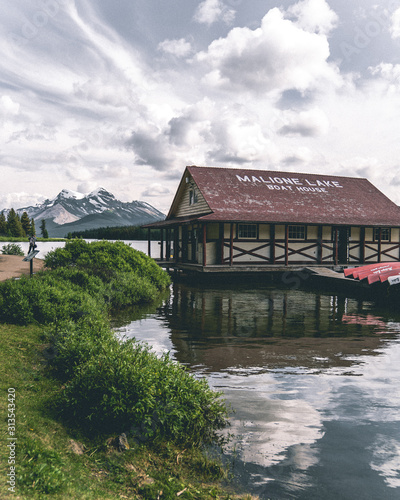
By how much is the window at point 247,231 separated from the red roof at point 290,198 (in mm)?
905

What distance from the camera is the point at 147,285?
1582 centimetres

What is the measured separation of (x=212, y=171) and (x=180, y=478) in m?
25.1

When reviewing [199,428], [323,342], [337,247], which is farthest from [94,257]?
[337,247]

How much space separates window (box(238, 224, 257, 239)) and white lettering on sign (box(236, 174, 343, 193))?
14.4ft

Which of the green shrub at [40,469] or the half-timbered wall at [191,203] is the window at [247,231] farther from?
the green shrub at [40,469]

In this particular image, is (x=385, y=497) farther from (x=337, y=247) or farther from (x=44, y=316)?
(x=337, y=247)

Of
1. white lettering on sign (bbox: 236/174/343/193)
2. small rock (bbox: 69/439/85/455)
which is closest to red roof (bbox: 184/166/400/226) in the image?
white lettering on sign (bbox: 236/174/343/193)

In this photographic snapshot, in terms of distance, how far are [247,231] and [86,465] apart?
2180cm

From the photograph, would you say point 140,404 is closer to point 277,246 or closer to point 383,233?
point 277,246

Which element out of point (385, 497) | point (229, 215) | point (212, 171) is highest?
point (212, 171)

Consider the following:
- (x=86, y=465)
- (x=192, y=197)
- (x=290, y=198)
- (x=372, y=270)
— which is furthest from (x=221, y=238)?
(x=86, y=465)

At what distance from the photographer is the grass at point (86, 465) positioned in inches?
131

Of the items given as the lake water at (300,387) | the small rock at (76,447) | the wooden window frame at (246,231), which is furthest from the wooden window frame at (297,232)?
the small rock at (76,447)

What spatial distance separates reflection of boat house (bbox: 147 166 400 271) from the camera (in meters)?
24.5
